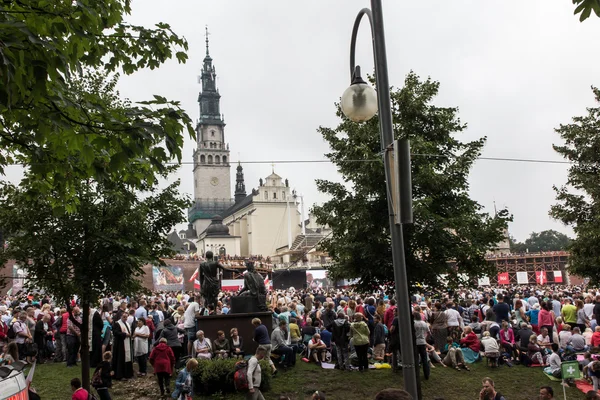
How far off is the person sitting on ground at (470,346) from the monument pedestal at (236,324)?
250 inches

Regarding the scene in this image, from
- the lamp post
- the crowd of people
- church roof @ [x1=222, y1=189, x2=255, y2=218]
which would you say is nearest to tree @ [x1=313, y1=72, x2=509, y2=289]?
the crowd of people

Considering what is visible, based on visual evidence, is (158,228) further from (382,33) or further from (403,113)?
(382,33)

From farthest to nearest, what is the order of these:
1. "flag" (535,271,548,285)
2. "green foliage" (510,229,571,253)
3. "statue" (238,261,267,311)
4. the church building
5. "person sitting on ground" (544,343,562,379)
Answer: "green foliage" (510,229,571,253) → the church building → "flag" (535,271,548,285) → "statue" (238,261,267,311) → "person sitting on ground" (544,343,562,379)

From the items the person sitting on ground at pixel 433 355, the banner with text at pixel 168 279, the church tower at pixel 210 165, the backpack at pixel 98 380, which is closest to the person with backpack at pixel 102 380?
the backpack at pixel 98 380

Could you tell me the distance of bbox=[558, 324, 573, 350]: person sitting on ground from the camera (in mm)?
16984

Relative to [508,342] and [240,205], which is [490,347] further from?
[240,205]

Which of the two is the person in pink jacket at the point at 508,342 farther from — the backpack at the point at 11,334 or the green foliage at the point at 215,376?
the backpack at the point at 11,334

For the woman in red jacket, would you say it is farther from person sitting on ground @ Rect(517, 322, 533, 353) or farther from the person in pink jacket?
person sitting on ground @ Rect(517, 322, 533, 353)

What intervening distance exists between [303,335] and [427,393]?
15.8ft

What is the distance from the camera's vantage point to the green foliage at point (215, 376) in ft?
44.0

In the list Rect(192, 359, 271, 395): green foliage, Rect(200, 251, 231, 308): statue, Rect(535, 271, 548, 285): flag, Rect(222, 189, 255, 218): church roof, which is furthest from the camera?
Rect(222, 189, 255, 218): church roof

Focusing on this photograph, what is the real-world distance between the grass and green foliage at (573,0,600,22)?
11025 mm

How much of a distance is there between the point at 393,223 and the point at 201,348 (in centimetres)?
989

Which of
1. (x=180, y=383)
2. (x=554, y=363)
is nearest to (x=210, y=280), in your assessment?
(x=180, y=383)
